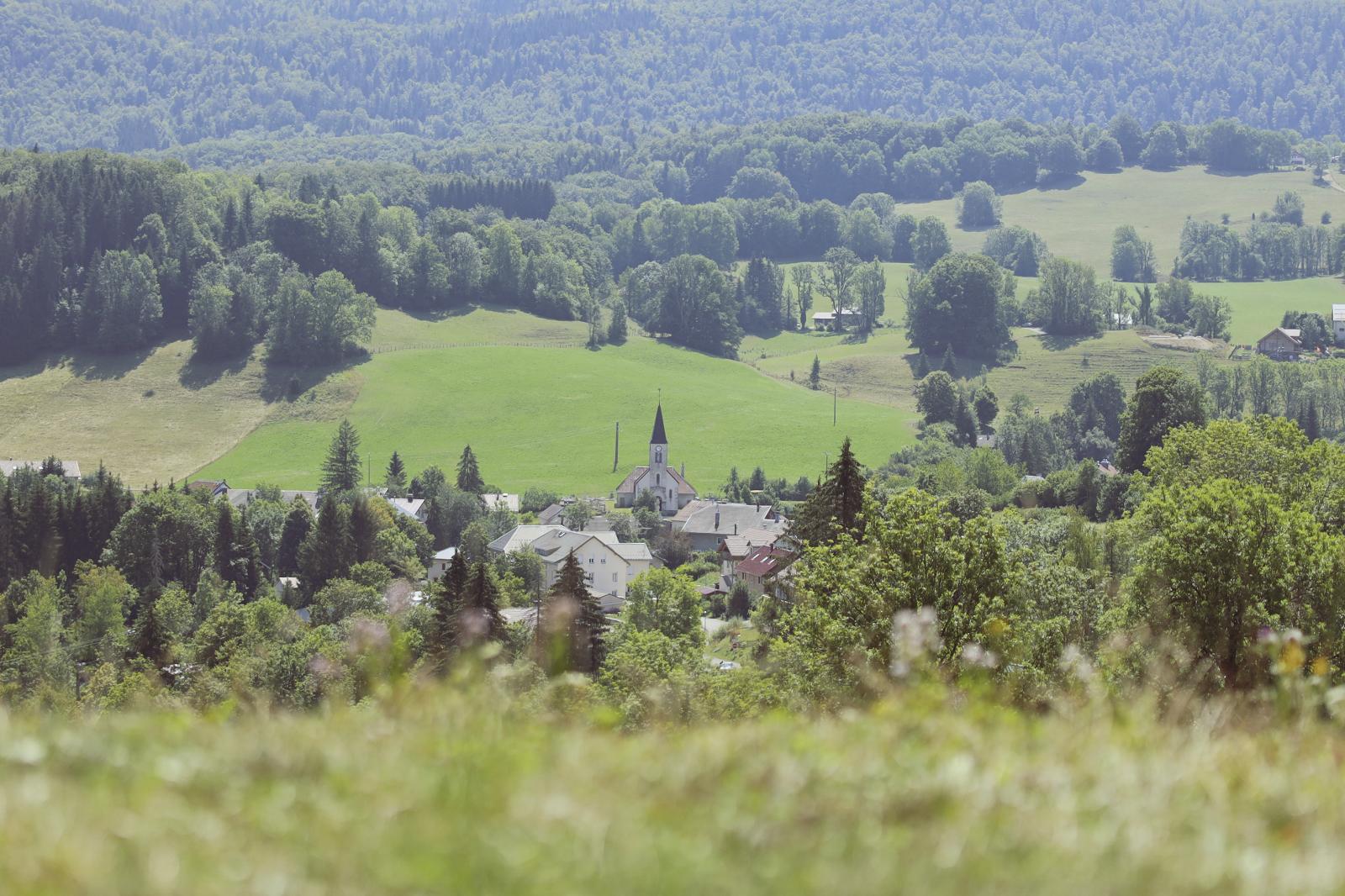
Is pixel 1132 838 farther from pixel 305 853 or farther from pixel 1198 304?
pixel 1198 304

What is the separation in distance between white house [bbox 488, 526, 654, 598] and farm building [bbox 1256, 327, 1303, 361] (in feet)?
310

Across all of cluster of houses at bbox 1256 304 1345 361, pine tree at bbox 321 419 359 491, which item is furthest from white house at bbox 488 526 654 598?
cluster of houses at bbox 1256 304 1345 361

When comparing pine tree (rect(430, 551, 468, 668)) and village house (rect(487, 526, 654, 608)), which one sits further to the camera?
village house (rect(487, 526, 654, 608))

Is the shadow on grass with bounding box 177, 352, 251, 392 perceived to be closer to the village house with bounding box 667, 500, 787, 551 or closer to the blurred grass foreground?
the village house with bounding box 667, 500, 787, 551

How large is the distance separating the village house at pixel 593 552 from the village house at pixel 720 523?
22.2 ft

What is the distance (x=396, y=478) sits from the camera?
12562 cm

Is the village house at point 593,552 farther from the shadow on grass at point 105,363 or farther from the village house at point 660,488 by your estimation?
the shadow on grass at point 105,363

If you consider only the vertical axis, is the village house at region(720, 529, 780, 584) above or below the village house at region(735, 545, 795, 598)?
below

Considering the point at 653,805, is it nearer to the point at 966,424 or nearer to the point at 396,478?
the point at 396,478

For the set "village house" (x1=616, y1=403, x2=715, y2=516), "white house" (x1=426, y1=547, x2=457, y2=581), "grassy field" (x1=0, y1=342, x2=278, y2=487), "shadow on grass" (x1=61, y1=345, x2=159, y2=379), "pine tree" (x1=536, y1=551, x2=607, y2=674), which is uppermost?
"pine tree" (x1=536, y1=551, x2=607, y2=674)

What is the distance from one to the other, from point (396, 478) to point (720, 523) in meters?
28.6

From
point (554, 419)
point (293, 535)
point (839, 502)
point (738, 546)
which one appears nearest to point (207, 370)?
point (554, 419)

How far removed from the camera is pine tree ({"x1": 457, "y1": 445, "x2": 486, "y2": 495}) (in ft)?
402

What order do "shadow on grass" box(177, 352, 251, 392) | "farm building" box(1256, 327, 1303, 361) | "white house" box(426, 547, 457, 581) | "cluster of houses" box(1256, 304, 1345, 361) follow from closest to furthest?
1. "white house" box(426, 547, 457, 581)
2. "shadow on grass" box(177, 352, 251, 392)
3. "cluster of houses" box(1256, 304, 1345, 361)
4. "farm building" box(1256, 327, 1303, 361)
